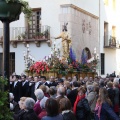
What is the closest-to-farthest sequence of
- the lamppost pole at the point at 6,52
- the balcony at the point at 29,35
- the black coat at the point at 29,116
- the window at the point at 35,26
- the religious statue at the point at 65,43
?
the lamppost pole at the point at 6,52 < the black coat at the point at 29,116 < the religious statue at the point at 65,43 < the balcony at the point at 29,35 < the window at the point at 35,26

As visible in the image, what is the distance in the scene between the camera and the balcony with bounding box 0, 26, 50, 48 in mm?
23484

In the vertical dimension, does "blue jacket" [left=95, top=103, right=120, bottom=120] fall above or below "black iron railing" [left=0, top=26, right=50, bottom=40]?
below

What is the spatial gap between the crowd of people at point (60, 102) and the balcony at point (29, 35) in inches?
374

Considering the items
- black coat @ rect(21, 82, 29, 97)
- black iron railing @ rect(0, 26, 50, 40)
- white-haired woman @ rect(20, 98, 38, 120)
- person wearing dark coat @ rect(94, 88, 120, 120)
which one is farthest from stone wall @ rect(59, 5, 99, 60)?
Answer: white-haired woman @ rect(20, 98, 38, 120)

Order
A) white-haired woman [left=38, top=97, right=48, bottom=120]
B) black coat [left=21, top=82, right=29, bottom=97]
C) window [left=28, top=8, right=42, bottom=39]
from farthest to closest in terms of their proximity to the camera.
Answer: window [left=28, top=8, right=42, bottom=39]
black coat [left=21, top=82, right=29, bottom=97]
white-haired woman [left=38, top=97, right=48, bottom=120]

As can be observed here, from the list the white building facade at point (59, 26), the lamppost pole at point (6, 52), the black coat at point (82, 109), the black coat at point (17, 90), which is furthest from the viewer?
the white building facade at point (59, 26)

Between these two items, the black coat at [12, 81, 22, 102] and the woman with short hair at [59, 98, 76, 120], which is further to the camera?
the black coat at [12, 81, 22, 102]

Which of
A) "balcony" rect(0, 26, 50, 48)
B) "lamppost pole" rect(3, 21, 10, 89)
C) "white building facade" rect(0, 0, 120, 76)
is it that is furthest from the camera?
"white building facade" rect(0, 0, 120, 76)

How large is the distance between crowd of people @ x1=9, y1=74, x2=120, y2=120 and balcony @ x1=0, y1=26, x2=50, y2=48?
9.49 m

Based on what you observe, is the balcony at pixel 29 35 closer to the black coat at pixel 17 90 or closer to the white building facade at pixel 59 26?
the white building facade at pixel 59 26

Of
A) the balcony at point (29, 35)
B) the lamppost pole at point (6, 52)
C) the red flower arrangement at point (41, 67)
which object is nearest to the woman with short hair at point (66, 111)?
the lamppost pole at point (6, 52)

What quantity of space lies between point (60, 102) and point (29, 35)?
A: 1818cm

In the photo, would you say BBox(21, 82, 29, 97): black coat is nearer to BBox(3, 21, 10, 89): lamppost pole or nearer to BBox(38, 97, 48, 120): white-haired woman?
BBox(38, 97, 48, 120): white-haired woman

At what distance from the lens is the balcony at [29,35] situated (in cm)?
2348
